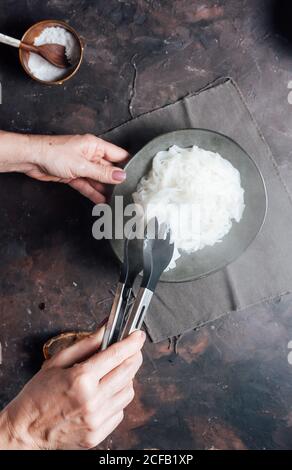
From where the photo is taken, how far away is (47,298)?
203cm

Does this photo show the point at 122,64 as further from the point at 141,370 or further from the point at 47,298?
the point at 141,370

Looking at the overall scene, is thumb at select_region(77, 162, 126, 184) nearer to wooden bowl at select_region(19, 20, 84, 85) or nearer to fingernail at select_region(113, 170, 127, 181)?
fingernail at select_region(113, 170, 127, 181)

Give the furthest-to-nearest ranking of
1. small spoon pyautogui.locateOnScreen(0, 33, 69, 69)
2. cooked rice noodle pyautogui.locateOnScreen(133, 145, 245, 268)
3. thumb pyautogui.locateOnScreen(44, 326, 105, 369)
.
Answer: small spoon pyautogui.locateOnScreen(0, 33, 69, 69)
cooked rice noodle pyautogui.locateOnScreen(133, 145, 245, 268)
thumb pyautogui.locateOnScreen(44, 326, 105, 369)

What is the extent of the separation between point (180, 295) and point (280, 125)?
74 cm

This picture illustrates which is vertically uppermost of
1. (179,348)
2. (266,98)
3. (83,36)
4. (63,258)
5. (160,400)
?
(83,36)

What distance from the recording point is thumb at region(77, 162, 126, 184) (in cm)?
183

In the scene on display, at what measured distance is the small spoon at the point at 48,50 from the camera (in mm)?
1877

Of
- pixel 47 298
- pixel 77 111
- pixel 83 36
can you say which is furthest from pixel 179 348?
pixel 83 36

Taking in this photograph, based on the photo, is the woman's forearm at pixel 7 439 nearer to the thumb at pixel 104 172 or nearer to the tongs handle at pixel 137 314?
the tongs handle at pixel 137 314

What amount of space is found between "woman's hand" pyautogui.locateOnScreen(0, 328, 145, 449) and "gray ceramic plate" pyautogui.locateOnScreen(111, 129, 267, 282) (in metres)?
0.46

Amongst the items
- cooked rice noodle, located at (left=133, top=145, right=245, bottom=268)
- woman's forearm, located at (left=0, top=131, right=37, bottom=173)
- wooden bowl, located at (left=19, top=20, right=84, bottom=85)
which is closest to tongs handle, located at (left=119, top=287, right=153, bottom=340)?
cooked rice noodle, located at (left=133, top=145, right=245, bottom=268)

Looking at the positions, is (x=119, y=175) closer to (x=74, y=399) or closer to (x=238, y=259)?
(x=238, y=259)

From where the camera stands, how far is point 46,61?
6.40 feet

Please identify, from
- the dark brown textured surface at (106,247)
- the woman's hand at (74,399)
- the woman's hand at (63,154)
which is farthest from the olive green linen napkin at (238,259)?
the woman's hand at (74,399)
